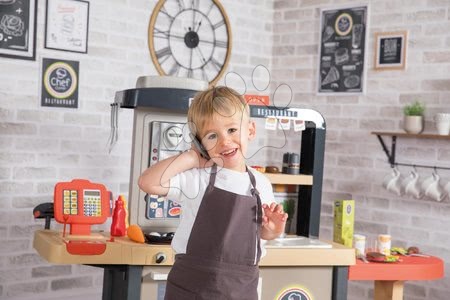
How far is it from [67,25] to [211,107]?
2.25 metres

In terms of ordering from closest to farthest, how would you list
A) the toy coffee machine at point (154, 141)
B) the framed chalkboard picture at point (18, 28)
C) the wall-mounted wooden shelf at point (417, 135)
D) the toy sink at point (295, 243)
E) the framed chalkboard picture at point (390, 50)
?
1. the toy sink at point (295, 243)
2. the toy coffee machine at point (154, 141)
3. the framed chalkboard picture at point (18, 28)
4. the wall-mounted wooden shelf at point (417, 135)
5. the framed chalkboard picture at point (390, 50)

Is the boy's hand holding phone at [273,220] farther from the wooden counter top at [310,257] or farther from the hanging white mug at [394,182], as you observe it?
the hanging white mug at [394,182]

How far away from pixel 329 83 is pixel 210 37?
0.81 meters

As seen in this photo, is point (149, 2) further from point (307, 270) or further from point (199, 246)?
point (199, 246)

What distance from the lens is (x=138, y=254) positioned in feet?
8.46

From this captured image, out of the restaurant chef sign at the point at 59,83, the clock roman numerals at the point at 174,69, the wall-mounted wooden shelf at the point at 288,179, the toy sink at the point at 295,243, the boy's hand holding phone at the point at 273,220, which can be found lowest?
the toy sink at the point at 295,243

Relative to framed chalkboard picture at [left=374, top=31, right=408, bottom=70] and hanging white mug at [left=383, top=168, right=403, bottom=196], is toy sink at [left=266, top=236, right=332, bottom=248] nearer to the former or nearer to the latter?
hanging white mug at [left=383, top=168, right=403, bottom=196]

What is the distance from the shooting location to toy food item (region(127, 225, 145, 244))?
106 inches

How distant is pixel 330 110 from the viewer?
4609mm

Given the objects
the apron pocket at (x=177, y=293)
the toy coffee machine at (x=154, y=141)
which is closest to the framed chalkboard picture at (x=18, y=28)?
the toy coffee machine at (x=154, y=141)

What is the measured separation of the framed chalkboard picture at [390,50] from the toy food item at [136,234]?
7.11 ft

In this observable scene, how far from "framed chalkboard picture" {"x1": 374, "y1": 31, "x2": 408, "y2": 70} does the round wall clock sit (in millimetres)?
974

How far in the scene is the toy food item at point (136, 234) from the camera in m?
Result: 2.68

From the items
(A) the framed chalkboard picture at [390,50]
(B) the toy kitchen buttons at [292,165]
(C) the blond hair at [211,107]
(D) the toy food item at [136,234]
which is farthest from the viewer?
(A) the framed chalkboard picture at [390,50]
